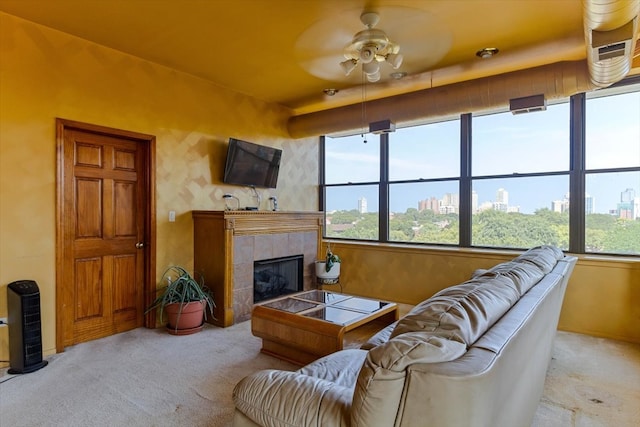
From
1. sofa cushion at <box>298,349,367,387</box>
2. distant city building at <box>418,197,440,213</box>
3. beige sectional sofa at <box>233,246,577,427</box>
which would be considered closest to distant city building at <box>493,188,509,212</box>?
distant city building at <box>418,197,440,213</box>

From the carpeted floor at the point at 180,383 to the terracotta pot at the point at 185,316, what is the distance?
0.49 ft

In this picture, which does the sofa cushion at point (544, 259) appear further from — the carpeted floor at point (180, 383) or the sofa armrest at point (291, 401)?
the sofa armrest at point (291, 401)

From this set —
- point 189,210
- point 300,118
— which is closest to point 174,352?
point 189,210

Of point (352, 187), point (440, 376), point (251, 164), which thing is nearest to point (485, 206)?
point (352, 187)

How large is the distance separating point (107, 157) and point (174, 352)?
2.06 metres

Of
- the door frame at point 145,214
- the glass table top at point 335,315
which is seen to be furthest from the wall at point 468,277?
the door frame at point 145,214

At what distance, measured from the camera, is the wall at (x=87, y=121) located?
2.93 m

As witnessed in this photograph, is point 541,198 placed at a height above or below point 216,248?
above

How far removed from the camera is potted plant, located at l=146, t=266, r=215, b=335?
11.9 ft

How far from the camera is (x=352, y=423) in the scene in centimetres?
107

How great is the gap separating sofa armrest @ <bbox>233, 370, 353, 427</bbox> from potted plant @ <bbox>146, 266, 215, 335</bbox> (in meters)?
2.45

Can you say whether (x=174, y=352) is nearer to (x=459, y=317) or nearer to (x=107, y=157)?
(x=107, y=157)

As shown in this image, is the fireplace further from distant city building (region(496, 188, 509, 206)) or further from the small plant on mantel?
distant city building (region(496, 188, 509, 206))

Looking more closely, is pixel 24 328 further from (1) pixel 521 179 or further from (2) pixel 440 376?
(1) pixel 521 179
